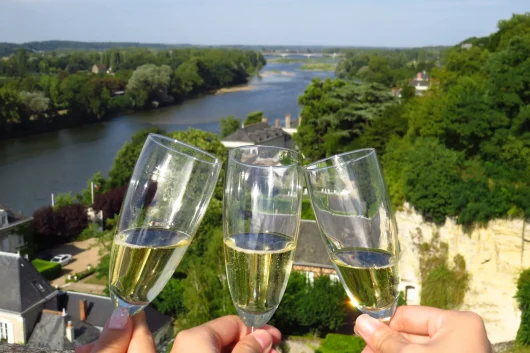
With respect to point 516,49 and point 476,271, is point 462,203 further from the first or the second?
point 516,49

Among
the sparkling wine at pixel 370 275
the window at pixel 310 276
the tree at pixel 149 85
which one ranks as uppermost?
the sparkling wine at pixel 370 275

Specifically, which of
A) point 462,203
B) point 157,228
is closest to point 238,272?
point 157,228

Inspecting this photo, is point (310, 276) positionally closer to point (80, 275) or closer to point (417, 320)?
point (80, 275)

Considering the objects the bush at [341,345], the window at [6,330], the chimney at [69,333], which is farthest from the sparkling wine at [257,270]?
the window at [6,330]

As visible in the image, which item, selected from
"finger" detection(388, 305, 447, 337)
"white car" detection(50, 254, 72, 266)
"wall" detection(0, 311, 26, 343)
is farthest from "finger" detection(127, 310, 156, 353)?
"white car" detection(50, 254, 72, 266)

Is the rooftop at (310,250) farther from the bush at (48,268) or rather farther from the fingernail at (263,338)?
the fingernail at (263,338)

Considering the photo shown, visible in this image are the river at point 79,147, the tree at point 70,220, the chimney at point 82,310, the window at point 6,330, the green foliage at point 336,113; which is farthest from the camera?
the river at point 79,147

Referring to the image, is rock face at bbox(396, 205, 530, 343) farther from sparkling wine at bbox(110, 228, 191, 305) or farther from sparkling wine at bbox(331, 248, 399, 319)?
sparkling wine at bbox(110, 228, 191, 305)
